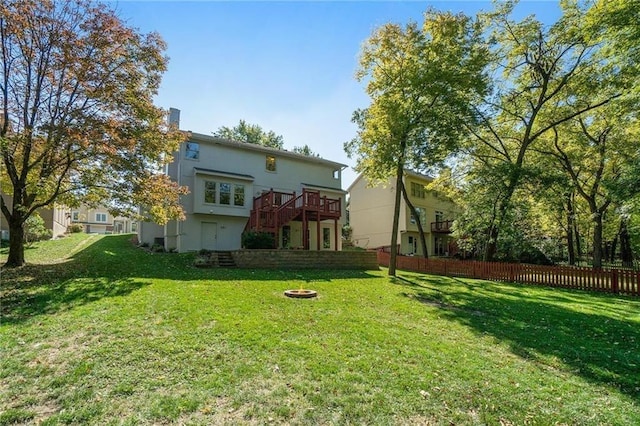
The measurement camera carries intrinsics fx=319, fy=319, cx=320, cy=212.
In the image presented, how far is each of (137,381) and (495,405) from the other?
4.32m

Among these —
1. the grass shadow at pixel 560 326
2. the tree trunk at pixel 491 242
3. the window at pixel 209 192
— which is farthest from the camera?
the window at pixel 209 192

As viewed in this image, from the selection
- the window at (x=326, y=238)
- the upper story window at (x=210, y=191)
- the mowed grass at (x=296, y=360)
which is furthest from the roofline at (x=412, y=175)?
the mowed grass at (x=296, y=360)

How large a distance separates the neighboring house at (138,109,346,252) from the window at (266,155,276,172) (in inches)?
2.6

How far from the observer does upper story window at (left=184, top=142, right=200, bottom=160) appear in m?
18.7

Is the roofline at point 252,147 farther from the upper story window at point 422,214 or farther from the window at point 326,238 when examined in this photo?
the upper story window at point 422,214

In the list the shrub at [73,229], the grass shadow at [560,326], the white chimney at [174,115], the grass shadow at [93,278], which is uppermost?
the white chimney at [174,115]

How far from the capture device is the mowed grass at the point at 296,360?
3.53 metres

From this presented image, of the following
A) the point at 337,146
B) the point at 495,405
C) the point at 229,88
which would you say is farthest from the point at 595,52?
the point at 495,405

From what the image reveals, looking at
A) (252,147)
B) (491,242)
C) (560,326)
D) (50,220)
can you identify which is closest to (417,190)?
(491,242)

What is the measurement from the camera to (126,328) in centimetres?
552

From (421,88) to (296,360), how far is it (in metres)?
13.7

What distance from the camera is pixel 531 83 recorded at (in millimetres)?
17953

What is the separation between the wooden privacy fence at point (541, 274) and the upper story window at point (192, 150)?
569 inches

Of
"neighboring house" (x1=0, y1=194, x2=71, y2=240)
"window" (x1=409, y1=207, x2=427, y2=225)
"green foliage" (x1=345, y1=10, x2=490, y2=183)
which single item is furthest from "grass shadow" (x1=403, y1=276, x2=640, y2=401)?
"neighboring house" (x1=0, y1=194, x2=71, y2=240)
